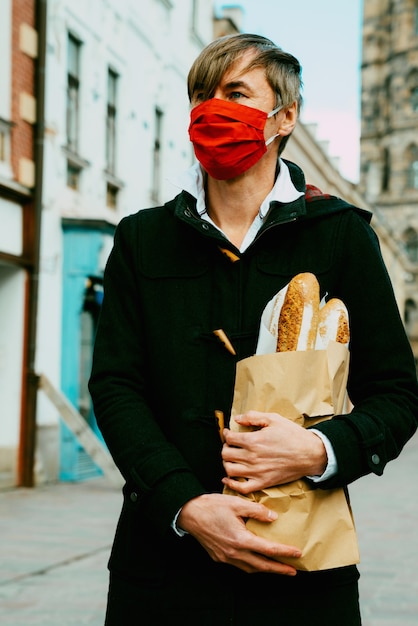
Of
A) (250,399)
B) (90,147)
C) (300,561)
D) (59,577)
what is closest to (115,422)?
(250,399)

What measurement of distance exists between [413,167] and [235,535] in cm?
7573

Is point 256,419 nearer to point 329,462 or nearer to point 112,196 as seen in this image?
point 329,462

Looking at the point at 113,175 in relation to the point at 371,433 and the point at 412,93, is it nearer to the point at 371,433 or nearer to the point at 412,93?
the point at 371,433

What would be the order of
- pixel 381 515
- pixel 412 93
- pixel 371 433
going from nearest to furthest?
pixel 371 433 < pixel 381 515 < pixel 412 93

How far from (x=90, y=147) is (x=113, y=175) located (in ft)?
3.29

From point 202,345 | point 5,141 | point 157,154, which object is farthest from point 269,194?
point 157,154

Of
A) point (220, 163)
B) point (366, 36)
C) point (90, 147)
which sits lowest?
point (220, 163)

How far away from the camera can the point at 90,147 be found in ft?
48.0

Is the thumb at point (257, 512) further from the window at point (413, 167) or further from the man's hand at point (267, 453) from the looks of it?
the window at point (413, 167)

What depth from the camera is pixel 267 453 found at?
6.40 feet

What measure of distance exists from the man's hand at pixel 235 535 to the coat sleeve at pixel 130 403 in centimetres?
7

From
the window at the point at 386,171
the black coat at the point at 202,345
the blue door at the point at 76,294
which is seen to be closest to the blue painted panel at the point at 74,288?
the blue door at the point at 76,294

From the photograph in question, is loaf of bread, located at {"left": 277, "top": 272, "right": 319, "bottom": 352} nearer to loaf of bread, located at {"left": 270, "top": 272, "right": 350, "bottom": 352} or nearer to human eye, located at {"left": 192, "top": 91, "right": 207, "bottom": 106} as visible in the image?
loaf of bread, located at {"left": 270, "top": 272, "right": 350, "bottom": 352}

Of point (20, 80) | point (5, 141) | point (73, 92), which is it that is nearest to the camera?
point (5, 141)
